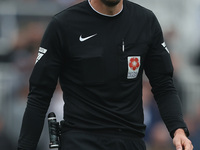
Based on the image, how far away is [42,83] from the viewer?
3.65 m

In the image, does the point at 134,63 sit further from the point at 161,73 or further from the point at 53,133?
the point at 53,133

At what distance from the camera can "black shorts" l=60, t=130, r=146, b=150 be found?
11.7 ft

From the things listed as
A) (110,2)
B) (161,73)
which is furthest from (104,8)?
(161,73)

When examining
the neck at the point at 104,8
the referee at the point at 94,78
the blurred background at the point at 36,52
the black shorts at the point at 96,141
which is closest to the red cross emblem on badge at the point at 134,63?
the referee at the point at 94,78

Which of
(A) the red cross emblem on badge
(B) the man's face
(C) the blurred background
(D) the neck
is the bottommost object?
(C) the blurred background

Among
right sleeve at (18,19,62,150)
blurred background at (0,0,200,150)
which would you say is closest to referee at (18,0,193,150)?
right sleeve at (18,19,62,150)

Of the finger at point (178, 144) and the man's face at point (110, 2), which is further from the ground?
the man's face at point (110, 2)

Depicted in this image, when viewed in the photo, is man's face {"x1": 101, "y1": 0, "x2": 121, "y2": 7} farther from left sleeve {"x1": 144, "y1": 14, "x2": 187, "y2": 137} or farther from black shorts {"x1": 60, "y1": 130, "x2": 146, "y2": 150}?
black shorts {"x1": 60, "y1": 130, "x2": 146, "y2": 150}

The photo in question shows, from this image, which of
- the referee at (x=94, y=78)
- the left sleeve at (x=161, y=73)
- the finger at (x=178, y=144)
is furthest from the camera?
the left sleeve at (x=161, y=73)

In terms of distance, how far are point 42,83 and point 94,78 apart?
12.4 inches

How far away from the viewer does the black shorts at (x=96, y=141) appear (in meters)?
3.56

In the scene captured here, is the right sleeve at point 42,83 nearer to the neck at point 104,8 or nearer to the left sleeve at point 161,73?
the neck at point 104,8

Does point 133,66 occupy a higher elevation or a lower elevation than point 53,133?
higher

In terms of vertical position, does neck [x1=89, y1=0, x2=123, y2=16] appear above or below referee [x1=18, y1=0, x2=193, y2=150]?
above
